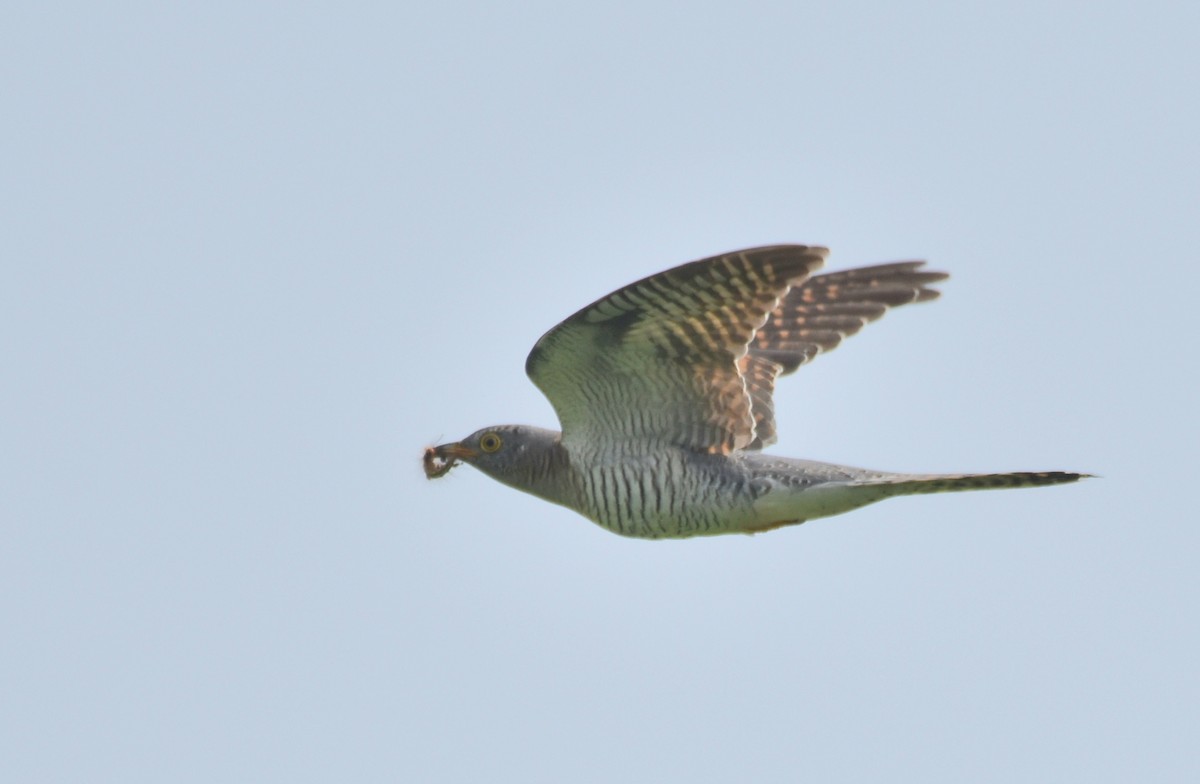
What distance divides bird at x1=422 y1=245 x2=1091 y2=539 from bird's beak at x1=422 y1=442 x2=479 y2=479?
11 millimetres

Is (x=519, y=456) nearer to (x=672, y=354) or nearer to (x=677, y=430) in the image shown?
(x=677, y=430)

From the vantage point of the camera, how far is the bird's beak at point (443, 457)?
9.87m

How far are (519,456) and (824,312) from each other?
82.9 inches

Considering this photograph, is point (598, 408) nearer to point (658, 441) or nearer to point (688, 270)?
point (658, 441)

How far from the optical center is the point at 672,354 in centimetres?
882

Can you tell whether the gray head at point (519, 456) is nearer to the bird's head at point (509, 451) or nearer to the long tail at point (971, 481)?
the bird's head at point (509, 451)

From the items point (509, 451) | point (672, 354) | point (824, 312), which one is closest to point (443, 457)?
point (509, 451)

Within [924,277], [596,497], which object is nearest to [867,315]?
[924,277]

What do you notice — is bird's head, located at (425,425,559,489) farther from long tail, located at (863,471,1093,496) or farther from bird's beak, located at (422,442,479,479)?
long tail, located at (863,471,1093,496)

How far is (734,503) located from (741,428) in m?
0.41

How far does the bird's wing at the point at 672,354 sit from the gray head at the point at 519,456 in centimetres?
24

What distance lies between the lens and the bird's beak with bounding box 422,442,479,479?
9.87m

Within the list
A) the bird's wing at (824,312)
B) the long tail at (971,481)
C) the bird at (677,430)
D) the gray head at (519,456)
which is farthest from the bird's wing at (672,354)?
the long tail at (971,481)

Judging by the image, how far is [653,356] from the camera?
347 inches
